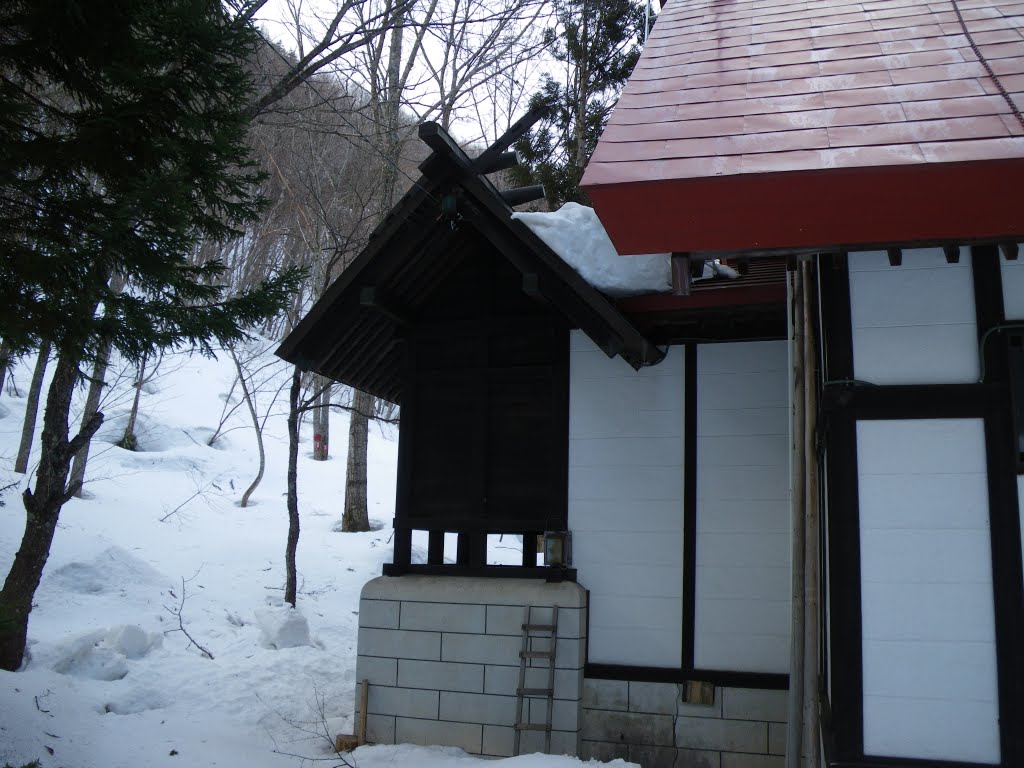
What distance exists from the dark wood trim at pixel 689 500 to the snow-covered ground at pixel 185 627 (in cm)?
105

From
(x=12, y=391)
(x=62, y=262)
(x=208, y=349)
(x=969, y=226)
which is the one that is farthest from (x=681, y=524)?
(x=12, y=391)

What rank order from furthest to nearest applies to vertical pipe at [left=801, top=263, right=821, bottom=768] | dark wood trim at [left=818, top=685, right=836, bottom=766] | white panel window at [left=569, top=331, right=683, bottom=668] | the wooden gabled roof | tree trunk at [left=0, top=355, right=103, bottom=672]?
tree trunk at [left=0, top=355, right=103, bottom=672], white panel window at [left=569, top=331, right=683, bottom=668], the wooden gabled roof, vertical pipe at [left=801, top=263, right=821, bottom=768], dark wood trim at [left=818, top=685, right=836, bottom=766]

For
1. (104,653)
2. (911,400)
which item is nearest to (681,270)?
(911,400)

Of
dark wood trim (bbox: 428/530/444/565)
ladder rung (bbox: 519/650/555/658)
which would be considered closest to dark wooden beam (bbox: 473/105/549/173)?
dark wood trim (bbox: 428/530/444/565)

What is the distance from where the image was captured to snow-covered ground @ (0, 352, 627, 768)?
605cm

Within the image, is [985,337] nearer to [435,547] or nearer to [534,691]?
[534,691]

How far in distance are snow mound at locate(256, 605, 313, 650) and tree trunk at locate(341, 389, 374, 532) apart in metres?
4.80

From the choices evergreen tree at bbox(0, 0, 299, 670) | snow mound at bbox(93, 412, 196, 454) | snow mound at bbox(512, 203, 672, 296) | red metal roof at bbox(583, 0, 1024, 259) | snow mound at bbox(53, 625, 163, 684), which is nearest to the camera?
red metal roof at bbox(583, 0, 1024, 259)

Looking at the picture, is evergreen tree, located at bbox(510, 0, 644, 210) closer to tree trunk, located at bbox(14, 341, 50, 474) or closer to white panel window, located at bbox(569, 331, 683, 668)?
white panel window, located at bbox(569, 331, 683, 668)

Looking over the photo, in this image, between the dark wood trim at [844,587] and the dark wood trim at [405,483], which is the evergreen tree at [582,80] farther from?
the dark wood trim at [844,587]

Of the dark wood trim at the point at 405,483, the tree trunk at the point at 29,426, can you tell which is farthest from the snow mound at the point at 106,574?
the tree trunk at the point at 29,426

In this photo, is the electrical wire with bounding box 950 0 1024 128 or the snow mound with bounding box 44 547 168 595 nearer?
the electrical wire with bounding box 950 0 1024 128

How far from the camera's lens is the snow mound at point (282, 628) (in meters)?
8.90

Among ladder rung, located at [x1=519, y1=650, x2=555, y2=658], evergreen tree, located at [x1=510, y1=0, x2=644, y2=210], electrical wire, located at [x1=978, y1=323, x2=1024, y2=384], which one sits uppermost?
evergreen tree, located at [x1=510, y1=0, x2=644, y2=210]
